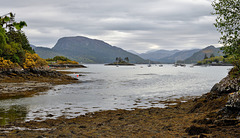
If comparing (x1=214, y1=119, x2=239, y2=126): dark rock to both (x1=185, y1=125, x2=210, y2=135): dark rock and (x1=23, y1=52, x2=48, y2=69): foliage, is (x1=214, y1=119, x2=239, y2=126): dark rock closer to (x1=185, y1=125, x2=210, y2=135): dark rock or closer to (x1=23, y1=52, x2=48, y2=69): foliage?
(x1=185, y1=125, x2=210, y2=135): dark rock

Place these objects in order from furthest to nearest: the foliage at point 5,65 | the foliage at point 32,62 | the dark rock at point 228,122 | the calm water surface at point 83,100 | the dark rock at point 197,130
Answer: the foliage at point 32,62 → the foliage at point 5,65 → the calm water surface at point 83,100 → the dark rock at point 228,122 → the dark rock at point 197,130

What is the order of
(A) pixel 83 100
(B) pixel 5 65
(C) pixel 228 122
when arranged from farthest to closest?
(B) pixel 5 65 → (A) pixel 83 100 → (C) pixel 228 122

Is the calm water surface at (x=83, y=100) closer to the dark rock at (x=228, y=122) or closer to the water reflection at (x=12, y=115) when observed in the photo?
the water reflection at (x=12, y=115)

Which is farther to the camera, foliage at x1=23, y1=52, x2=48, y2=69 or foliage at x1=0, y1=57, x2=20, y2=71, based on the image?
foliage at x1=23, y1=52, x2=48, y2=69

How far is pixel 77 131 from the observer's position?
1438cm

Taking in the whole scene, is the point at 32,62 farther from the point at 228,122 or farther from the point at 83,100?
the point at 228,122

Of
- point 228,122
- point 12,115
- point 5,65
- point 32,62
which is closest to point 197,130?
point 228,122

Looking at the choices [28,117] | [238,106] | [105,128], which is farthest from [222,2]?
[28,117]

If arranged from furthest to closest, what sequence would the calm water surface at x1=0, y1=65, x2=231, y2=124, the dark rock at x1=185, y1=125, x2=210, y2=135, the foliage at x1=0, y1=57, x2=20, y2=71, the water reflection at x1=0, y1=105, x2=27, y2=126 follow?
the foliage at x1=0, y1=57, x2=20, y2=71 → the calm water surface at x1=0, y1=65, x2=231, y2=124 → the water reflection at x1=0, y1=105, x2=27, y2=126 → the dark rock at x1=185, y1=125, x2=210, y2=135

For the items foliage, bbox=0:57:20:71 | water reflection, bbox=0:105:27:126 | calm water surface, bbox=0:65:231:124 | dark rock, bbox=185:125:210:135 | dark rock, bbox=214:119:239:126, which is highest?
foliage, bbox=0:57:20:71

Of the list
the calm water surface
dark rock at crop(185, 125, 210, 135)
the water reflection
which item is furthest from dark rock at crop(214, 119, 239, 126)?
the water reflection

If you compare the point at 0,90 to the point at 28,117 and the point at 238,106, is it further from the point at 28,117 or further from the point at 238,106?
the point at 238,106

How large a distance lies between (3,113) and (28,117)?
3566 mm

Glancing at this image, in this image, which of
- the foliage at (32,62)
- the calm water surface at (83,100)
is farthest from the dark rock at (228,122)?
the foliage at (32,62)
